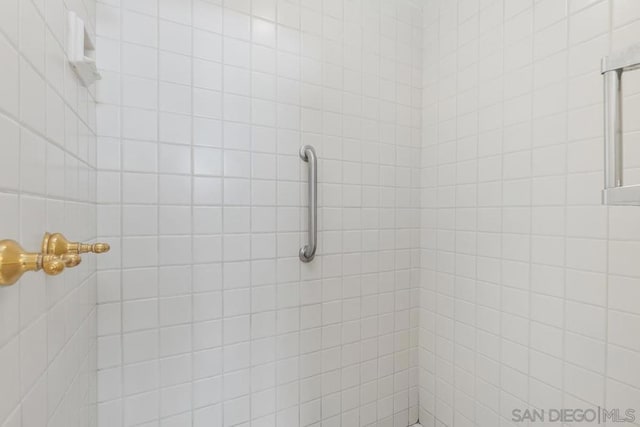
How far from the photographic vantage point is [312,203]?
1146mm

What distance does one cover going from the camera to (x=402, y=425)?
143 centimetres

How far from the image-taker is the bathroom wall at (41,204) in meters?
0.36

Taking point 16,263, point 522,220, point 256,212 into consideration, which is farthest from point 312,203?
point 16,263

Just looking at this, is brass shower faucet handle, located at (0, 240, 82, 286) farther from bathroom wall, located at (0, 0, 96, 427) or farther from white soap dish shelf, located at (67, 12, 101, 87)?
white soap dish shelf, located at (67, 12, 101, 87)

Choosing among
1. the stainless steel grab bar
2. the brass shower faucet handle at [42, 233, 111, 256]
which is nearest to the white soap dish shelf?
the brass shower faucet handle at [42, 233, 111, 256]

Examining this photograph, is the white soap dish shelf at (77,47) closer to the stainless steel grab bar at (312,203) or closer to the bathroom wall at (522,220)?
the stainless steel grab bar at (312,203)

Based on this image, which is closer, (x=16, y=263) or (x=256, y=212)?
(x=16, y=263)

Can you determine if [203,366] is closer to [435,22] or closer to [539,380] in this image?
[539,380]

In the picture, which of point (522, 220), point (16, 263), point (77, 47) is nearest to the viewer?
point (16, 263)

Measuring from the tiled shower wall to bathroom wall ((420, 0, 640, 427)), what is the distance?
139mm

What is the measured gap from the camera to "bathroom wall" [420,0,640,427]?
0.84 metres

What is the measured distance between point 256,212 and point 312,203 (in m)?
0.21

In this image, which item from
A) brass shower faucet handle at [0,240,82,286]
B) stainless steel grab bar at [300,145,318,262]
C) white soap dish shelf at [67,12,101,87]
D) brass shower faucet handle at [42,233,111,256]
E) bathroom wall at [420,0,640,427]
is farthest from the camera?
stainless steel grab bar at [300,145,318,262]

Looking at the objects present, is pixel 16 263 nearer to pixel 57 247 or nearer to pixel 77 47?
pixel 57 247
